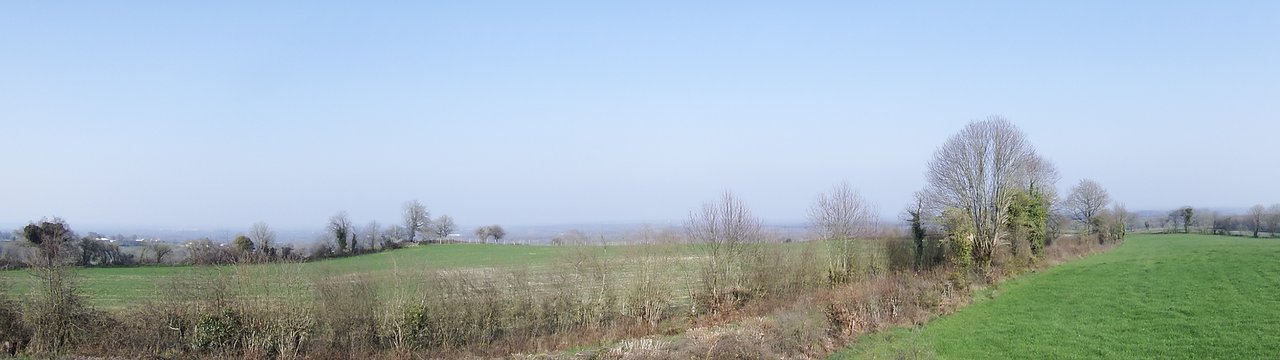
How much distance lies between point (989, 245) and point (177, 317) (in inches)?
1411

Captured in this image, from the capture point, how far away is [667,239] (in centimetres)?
2862

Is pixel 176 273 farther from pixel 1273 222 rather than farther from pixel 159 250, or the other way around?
pixel 1273 222

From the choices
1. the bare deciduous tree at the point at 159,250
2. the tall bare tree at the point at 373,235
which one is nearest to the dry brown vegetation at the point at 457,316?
the bare deciduous tree at the point at 159,250

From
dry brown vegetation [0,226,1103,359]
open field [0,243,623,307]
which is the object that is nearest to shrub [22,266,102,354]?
dry brown vegetation [0,226,1103,359]

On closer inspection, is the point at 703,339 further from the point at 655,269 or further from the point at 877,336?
the point at 655,269

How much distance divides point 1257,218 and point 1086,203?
16481 millimetres

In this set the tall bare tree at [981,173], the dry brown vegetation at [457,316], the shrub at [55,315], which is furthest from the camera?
the tall bare tree at [981,173]

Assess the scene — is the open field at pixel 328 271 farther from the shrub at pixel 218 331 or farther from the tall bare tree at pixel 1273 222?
the tall bare tree at pixel 1273 222

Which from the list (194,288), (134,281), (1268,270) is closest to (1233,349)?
(1268,270)

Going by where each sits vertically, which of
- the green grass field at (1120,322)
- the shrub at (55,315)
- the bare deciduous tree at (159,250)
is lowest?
the green grass field at (1120,322)

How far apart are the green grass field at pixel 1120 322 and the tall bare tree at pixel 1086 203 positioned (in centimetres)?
3452

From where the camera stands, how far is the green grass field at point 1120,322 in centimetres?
1485

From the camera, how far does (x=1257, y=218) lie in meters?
62.0

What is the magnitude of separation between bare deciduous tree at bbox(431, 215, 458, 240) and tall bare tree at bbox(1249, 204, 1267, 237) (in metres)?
73.4
